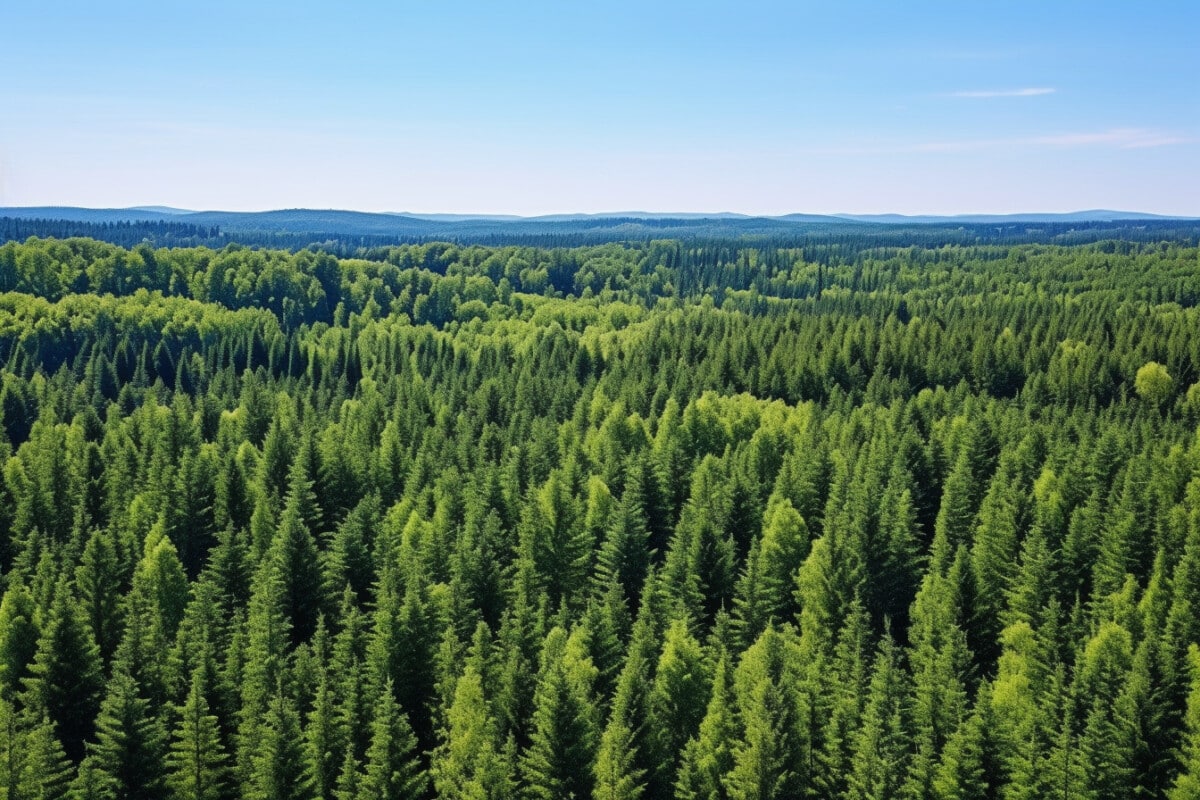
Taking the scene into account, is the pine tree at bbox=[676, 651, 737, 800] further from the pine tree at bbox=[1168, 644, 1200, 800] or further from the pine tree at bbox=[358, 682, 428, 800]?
the pine tree at bbox=[1168, 644, 1200, 800]

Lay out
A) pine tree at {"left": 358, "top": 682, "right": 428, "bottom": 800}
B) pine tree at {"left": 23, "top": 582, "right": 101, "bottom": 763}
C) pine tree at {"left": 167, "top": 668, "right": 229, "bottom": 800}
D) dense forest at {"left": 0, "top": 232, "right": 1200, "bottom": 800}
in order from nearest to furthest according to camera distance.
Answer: pine tree at {"left": 358, "top": 682, "right": 428, "bottom": 800}, dense forest at {"left": 0, "top": 232, "right": 1200, "bottom": 800}, pine tree at {"left": 167, "top": 668, "right": 229, "bottom": 800}, pine tree at {"left": 23, "top": 582, "right": 101, "bottom": 763}

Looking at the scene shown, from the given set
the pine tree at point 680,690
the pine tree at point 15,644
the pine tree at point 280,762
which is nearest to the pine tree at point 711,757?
the pine tree at point 680,690

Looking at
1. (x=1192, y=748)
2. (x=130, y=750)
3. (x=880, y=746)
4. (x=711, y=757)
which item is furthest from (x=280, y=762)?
(x=1192, y=748)

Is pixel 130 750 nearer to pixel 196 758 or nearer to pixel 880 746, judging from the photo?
pixel 196 758

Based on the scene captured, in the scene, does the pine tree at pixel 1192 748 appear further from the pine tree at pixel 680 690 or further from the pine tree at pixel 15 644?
the pine tree at pixel 15 644

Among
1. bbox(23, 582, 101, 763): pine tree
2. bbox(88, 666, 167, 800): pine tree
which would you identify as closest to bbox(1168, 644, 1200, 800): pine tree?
bbox(88, 666, 167, 800): pine tree

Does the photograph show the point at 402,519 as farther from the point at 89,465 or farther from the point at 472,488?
the point at 89,465

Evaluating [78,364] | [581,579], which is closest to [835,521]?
[581,579]

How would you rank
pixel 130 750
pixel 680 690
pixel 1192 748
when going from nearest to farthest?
pixel 1192 748 < pixel 130 750 < pixel 680 690

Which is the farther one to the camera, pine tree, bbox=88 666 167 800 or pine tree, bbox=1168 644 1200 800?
pine tree, bbox=88 666 167 800
